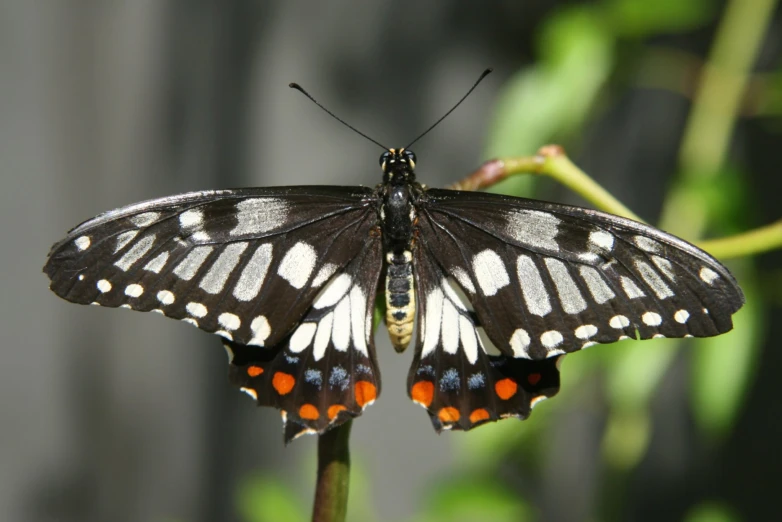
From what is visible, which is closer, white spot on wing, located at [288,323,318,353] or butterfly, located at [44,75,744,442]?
butterfly, located at [44,75,744,442]

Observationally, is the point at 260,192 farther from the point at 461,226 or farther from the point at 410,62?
the point at 410,62

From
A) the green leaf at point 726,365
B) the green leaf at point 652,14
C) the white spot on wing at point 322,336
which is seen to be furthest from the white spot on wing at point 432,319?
the green leaf at point 652,14

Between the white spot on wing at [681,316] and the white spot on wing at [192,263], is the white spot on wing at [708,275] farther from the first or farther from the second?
the white spot on wing at [192,263]

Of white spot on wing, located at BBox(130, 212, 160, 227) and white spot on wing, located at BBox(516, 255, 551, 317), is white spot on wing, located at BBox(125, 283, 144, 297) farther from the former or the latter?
white spot on wing, located at BBox(516, 255, 551, 317)

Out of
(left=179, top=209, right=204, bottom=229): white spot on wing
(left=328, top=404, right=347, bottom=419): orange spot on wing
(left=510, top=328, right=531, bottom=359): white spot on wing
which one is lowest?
(left=328, top=404, right=347, bottom=419): orange spot on wing

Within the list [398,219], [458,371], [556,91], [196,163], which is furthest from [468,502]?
[196,163]

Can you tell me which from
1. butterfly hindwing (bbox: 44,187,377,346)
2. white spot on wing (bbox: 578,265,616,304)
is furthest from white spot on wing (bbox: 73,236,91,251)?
white spot on wing (bbox: 578,265,616,304)

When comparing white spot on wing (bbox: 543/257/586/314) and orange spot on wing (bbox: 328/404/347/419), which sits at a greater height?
white spot on wing (bbox: 543/257/586/314)
